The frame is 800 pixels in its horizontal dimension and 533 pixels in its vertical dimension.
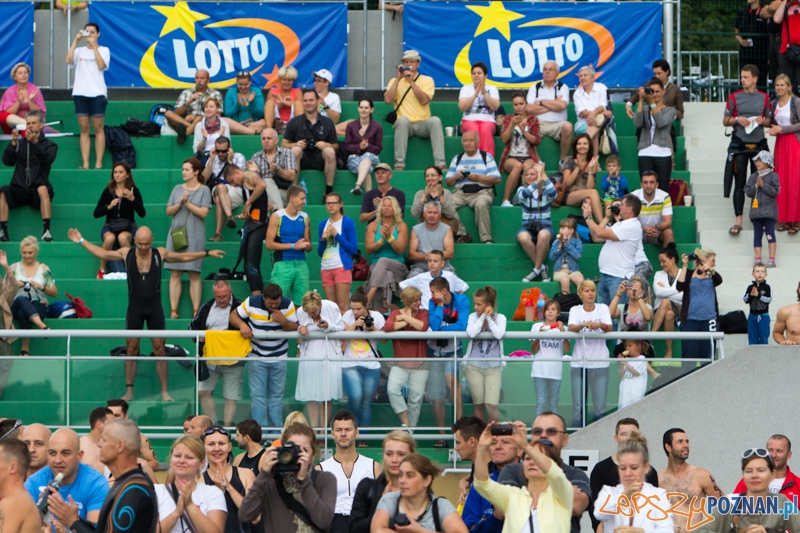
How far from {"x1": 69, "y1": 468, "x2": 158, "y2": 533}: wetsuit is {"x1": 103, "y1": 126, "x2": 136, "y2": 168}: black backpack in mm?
10972

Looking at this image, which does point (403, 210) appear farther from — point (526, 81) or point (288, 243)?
point (526, 81)

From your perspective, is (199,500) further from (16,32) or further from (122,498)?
(16,32)

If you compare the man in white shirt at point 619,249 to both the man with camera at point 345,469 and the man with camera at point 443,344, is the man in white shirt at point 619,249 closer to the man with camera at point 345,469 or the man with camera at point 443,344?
the man with camera at point 443,344

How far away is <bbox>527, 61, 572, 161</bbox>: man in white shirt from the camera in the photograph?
17141mm

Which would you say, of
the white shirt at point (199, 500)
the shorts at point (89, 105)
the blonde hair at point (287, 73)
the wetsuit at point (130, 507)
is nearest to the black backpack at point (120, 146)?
the shorts at point (89, 105)

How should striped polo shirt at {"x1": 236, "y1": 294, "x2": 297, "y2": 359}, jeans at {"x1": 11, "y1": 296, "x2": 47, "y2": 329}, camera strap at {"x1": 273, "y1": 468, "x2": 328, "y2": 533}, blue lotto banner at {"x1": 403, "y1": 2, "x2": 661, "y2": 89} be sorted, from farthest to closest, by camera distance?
blue lotto banner at {"x1": 403, "y1": 2, "x2": 661, "y2": 89} → jeans at {"x1": 11, "y1": 296, "x2": 47, "y2": 329} → striped polo shirt at {"x1": 236, "y1": 294, "x2": 297, "y2": 359} → camera strap at {"x1": 273, "y1": 468, "x2": 328, "y2": 533}

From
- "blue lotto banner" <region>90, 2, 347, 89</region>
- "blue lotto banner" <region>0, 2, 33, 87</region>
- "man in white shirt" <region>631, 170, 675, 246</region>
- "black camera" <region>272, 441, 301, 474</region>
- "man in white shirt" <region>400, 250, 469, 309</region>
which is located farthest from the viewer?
"blue lotto banner" <region>0, 2, 33, 87</region>

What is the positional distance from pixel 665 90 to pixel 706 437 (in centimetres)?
597

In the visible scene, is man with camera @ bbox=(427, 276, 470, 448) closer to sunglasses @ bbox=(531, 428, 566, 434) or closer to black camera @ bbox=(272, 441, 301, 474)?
sunglasses @ bbox=(531, 428, 566, 434)

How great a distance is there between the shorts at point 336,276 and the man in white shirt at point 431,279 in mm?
677

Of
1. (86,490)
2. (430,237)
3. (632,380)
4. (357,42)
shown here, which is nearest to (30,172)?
(430,237)

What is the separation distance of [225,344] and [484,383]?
260 centimetres

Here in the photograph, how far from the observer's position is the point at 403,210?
50.6 ft

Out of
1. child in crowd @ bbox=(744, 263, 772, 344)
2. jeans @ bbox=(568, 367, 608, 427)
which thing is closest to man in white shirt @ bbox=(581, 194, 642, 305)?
child in crowd @ bbox=(744, 263, 772, 344)
